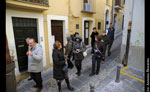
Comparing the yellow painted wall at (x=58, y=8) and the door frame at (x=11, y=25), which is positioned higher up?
the yellow painted wall at (x=58, y=8)

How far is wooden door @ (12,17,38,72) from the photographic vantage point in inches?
157

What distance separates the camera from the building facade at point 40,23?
3.76m

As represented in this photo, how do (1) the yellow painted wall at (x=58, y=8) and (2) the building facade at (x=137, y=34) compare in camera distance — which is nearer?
(2) the building facade at (x=137, y=34)

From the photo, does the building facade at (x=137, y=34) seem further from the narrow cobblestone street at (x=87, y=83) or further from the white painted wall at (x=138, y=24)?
the narrow cobblestone street at (x=87, y=83)

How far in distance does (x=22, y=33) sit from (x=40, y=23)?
3.09ft

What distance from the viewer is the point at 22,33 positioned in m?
4.17

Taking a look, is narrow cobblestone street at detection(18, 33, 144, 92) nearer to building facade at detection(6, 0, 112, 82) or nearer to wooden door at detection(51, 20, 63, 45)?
building facade at detection(6, 0, 112, 82)

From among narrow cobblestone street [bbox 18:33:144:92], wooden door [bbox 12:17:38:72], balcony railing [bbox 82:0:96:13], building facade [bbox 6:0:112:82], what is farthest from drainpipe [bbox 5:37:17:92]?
balcony railing [bbox 82:0:96:13]

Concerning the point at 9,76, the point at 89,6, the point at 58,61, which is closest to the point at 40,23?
the point at 58,61

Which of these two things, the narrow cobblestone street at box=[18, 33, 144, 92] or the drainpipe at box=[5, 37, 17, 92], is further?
the narrow cobblestone street at box=[18, 33, 144, 92]

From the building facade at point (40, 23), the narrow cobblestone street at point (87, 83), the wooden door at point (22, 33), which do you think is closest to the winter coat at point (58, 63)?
the narrow cobblestone street at point (87, 83)

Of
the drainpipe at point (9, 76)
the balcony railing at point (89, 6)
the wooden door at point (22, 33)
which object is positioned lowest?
the drainpipe at point (9, 76)

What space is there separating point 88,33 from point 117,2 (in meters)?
7.12
